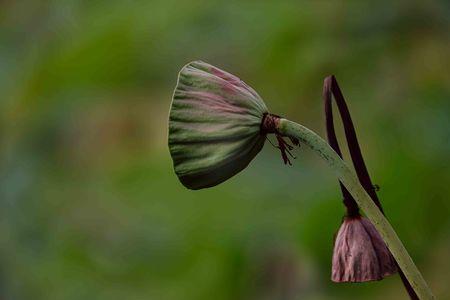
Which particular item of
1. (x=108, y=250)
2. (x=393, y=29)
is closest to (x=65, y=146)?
(x=108, y=250)

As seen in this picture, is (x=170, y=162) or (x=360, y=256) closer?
(x=360, y=256)

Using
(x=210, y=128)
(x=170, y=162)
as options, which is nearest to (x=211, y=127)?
(x=210, y=128)

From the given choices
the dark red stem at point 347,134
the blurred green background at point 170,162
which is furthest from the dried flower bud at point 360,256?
the blurred green background at point 170,162

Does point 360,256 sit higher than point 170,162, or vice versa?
point 170,162

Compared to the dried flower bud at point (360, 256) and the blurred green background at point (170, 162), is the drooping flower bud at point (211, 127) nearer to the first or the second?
the dried flower bud at point (360, 256)

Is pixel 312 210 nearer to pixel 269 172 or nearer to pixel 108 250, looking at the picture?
pixel 269 172

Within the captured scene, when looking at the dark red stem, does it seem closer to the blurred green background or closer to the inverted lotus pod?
the inverted lotus pod

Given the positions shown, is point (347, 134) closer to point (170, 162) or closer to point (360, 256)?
point (360, 256)
